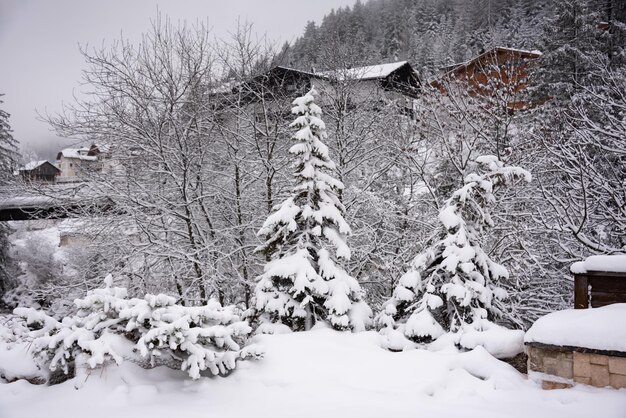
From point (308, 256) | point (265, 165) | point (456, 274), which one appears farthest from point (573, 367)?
point (265, 165)

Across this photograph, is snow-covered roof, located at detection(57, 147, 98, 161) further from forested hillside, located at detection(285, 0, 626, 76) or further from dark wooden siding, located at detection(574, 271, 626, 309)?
forested hillside, located at detection(285, 0, 626, 76)

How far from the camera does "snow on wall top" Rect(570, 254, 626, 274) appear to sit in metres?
4.26

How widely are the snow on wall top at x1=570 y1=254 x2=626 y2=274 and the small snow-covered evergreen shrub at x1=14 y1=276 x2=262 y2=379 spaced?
3650 millimetres

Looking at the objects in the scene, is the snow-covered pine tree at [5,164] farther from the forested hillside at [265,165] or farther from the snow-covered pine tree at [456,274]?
the snow-covered pine tree at [456,274]

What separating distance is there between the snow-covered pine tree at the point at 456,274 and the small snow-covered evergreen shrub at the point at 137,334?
290cm

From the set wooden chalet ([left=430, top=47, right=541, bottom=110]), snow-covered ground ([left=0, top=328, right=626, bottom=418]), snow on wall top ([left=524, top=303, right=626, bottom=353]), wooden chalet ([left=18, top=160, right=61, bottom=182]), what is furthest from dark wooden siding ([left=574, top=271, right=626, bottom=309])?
wooden chalet ([left=18, top=160, right=61, bottom=182])

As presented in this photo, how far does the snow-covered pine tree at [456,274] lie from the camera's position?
20.6 ft

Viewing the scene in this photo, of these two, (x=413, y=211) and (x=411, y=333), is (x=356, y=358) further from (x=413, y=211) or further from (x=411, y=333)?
(x=413, y=211)

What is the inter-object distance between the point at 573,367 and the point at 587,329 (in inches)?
15.0

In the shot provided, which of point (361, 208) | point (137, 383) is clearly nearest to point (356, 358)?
point (137, 383)

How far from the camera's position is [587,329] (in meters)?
3.78

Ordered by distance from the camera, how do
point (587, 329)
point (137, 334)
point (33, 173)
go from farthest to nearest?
point (33, 173)
point (137, 334)
point (587, 329)

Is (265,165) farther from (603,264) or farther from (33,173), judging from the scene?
(33,173)

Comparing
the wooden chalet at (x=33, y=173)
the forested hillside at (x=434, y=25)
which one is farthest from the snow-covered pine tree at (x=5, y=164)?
the forested hillside at (x=434, y=25)
